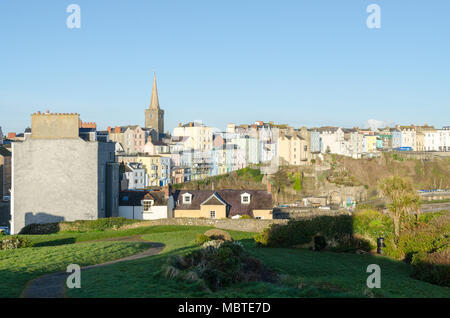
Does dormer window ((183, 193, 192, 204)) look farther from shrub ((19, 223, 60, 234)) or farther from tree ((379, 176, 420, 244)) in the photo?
tree ((379, 176, 420, 244))

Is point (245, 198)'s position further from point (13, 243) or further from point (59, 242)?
point (13, 243)

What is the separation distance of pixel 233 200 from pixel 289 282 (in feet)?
120

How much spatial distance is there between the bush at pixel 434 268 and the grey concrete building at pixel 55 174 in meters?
33.2

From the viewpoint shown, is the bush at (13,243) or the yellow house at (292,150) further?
the yellow house at (292,150)

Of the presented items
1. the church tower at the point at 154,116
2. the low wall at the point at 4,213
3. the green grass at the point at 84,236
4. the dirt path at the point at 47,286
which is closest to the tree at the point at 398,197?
the dirt path at the point at 47,286

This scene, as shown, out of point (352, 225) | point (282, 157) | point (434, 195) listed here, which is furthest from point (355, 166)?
point (352, 225)

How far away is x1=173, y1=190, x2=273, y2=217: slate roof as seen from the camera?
5191 centimetres

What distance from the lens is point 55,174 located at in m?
46.7

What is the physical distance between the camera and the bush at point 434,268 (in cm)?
1984

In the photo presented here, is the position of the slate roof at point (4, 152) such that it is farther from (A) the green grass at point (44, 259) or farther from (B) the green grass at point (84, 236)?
(A) the green grass at point (44, 259)

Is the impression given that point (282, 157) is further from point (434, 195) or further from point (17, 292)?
point (17, 292)

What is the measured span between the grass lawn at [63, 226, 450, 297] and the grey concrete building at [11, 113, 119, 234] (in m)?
27.2
